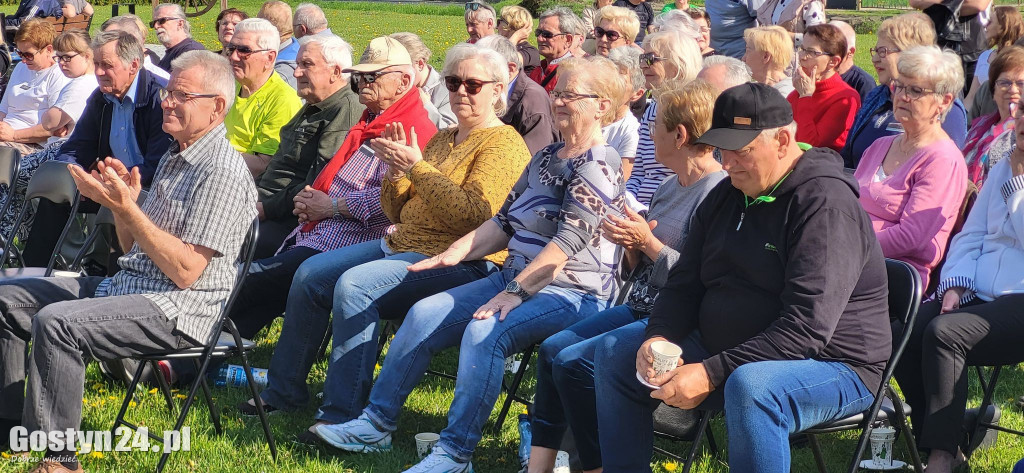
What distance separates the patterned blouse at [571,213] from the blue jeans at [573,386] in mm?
227

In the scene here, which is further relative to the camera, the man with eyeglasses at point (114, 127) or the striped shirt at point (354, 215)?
the man with eyeglasses at point (114, 127)

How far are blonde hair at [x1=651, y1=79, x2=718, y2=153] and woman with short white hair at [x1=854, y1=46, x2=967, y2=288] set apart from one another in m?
0.96

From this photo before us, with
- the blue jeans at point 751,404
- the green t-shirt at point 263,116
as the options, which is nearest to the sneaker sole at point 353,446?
the blue jeans at point 751,404

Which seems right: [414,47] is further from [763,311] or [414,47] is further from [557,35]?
[763,311]

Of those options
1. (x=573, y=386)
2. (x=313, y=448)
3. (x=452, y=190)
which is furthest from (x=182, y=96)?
(x=573, y=386)

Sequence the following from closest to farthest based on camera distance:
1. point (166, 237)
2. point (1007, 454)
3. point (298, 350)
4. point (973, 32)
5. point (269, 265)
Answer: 1. point (166, 237)
2. point (1007, 454)
3. point (298, 350)
4. point (269, 265)
5. point (973, 32)

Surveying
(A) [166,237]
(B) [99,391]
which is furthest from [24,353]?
(A) [166,237]

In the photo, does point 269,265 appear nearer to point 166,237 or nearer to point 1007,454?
point 166,237

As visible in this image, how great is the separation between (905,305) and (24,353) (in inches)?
137

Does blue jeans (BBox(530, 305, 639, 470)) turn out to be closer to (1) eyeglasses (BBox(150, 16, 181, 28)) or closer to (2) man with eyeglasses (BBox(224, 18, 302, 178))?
(2) man with eyeglasses (BBox(224, 18, 302, 178))

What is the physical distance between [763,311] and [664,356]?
0.36 metres

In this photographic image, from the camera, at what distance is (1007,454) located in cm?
434

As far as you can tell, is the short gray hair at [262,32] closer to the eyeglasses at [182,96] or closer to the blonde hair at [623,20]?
the eyeglasses at [182,96]

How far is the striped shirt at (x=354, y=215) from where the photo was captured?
5184 mm
